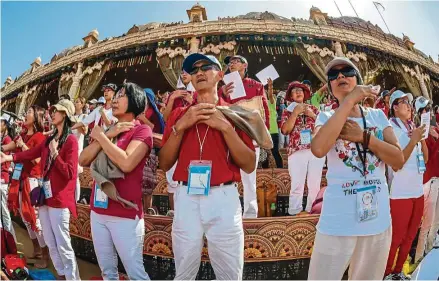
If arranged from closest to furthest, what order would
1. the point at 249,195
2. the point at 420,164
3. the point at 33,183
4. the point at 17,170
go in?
the point at 420,164 → the point at 249,195 → the point at 17,170 → the point at 33,183

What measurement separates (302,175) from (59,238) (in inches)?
102

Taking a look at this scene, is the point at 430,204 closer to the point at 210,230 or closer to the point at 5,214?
the point at 210,230

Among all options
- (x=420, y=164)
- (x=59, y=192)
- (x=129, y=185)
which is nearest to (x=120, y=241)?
(x=129, y=185)

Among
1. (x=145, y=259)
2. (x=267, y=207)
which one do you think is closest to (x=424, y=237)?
(x=267, y=207)

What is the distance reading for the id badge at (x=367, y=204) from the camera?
5.73 ft

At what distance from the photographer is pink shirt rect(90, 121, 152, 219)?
222 centimetres

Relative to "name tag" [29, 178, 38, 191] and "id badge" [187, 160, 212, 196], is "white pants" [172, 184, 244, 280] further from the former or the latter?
"name tag" [29, 178, 38, 191]

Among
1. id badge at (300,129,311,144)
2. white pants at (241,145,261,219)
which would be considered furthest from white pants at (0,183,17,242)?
id badge at (300,129,311,144)

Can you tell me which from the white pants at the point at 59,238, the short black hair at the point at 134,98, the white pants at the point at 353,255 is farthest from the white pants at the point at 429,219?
the white pants at the point at 59,238

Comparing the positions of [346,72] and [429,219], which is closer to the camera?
[346,72]

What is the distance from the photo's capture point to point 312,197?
4039 millimetres

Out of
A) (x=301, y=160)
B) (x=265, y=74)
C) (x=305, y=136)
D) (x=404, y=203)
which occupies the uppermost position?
(x=265, y=74)

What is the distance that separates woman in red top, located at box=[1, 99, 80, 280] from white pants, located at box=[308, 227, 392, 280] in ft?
6.50

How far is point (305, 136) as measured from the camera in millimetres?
4008
